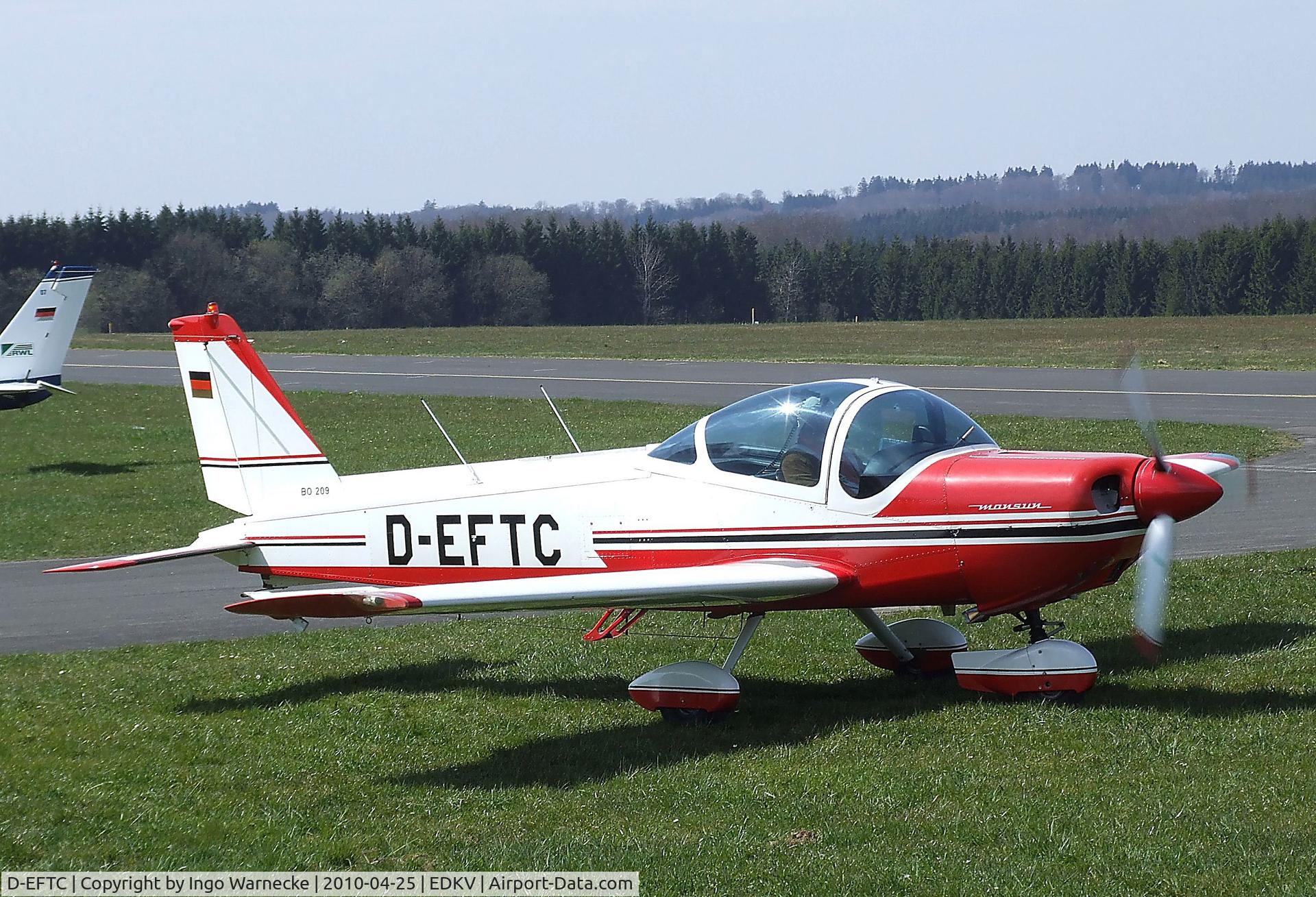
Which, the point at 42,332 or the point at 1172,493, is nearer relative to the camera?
the point at 1172,493

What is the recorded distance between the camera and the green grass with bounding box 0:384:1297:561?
1811cm

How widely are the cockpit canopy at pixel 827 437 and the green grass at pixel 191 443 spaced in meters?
10.0

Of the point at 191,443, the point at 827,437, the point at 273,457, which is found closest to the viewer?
the point at 827,437

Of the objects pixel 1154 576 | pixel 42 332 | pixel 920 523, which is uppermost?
pixel 42 332

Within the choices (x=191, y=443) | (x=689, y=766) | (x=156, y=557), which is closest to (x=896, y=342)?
(x=191, y=443)

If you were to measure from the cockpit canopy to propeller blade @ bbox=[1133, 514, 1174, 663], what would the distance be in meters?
1.44

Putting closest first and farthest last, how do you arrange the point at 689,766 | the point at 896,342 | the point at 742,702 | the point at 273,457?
the point at 689,766 < the point at 742,702 < the point at 273,457 < the point at 896,342

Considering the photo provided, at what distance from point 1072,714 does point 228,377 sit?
7.07 m

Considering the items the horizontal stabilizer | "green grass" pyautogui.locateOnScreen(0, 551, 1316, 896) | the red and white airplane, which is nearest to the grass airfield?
"green grass" pyautogui.locateOnScreen(0, 551, 1316, 896)

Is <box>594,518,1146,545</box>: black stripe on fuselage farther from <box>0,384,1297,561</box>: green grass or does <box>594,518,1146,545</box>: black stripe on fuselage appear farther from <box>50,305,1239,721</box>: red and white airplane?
<box>0,384,1297,561</box>: green grass

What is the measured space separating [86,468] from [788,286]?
86783mm

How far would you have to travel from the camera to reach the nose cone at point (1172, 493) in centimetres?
782

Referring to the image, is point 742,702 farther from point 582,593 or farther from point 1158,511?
point 1158,511

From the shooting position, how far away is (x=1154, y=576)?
7738 mm
